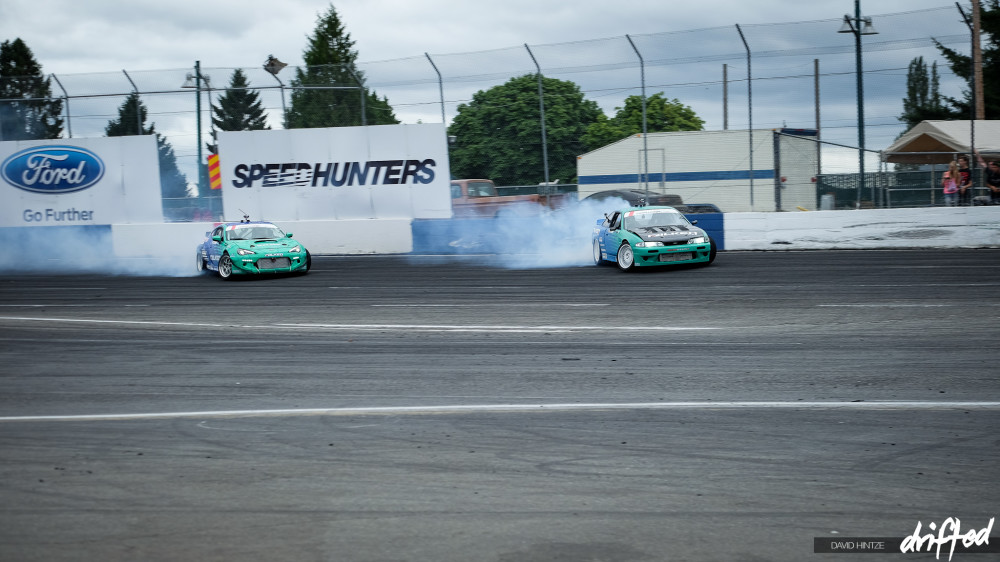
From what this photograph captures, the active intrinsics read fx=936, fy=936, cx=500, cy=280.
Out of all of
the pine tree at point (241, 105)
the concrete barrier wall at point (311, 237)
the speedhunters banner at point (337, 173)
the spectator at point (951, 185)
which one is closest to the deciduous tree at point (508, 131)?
the speedhunters banner at point (337, 173)

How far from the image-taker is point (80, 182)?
2745 centimetres

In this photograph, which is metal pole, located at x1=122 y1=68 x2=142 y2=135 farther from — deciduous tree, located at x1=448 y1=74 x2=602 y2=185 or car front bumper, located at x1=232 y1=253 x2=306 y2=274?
car front bumper, located at x1=232 y1=253 x2=306 y2=274

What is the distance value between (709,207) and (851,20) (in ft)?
18.7

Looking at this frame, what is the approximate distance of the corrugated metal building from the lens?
24734 millimetres

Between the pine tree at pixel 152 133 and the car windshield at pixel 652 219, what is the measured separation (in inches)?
585

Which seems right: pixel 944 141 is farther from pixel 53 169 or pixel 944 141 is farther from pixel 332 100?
pixel 53 169

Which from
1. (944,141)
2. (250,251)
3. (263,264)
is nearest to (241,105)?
(250,251)

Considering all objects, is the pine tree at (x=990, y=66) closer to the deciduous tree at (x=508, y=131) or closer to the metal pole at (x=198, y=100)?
the deciduous tree at (x=508, y=131)

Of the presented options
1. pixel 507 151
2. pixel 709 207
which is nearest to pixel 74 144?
pixel 507 151

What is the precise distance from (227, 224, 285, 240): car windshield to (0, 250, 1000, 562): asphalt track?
22.4 ft

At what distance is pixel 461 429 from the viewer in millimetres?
6332

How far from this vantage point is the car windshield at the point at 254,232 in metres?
20.1

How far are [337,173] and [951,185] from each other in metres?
15.9

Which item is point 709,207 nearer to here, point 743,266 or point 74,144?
point 743,266
